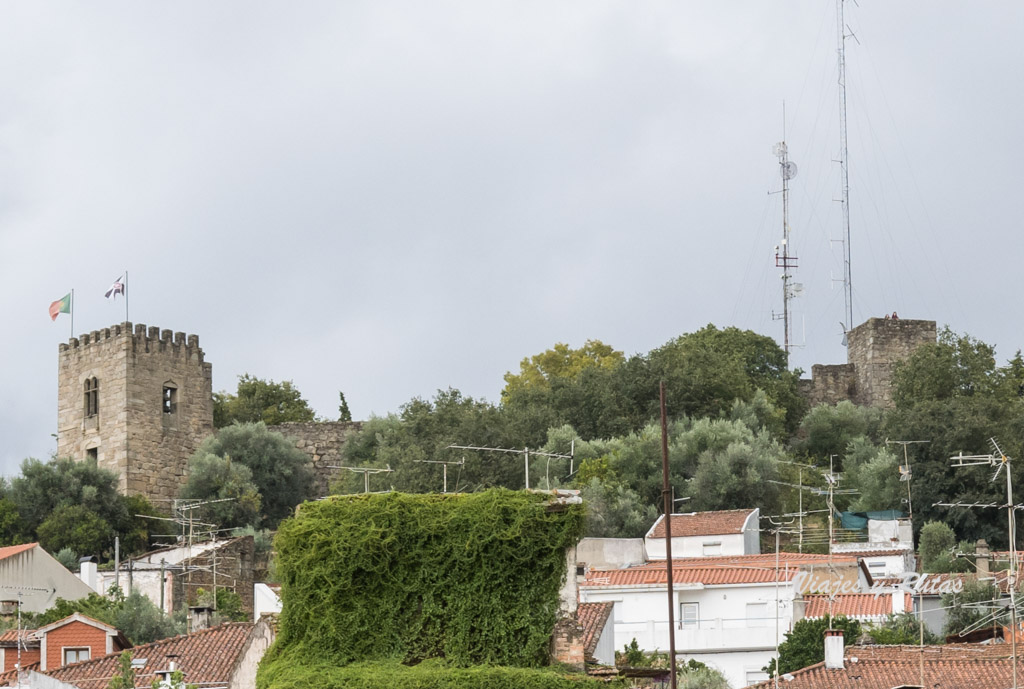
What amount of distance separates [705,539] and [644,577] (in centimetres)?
623

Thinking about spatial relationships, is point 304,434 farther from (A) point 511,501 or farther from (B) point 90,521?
(A) point 511,501

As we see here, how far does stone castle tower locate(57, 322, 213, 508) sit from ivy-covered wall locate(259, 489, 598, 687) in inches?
1318

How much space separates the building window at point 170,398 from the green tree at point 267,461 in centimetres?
139

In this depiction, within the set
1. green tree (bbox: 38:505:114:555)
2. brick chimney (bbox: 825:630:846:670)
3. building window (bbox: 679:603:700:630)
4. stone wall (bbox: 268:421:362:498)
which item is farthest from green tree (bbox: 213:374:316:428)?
brick chimney (bbox: 825:630:846:670)

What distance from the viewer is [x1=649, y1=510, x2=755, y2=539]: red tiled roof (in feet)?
142

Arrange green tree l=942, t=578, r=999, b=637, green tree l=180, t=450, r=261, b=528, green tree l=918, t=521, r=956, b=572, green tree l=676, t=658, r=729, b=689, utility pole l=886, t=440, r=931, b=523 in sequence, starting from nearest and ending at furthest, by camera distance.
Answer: green tree l=676, t=658, r=729, b=689 < green tree l=942, t=578, r=999, b=637 < green tree l=918, t=521, r=956, b=572 < utility pole l=886, t=440, r=931, b=523 < green tree l=180, t=450, r=261, b=528

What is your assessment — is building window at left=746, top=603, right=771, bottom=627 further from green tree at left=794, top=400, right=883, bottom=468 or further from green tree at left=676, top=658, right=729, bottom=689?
green tree at left=794, top=400, right=883, bottom=468

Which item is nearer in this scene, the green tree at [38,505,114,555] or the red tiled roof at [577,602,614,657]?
the red tiled roof at [577,602,614,657]

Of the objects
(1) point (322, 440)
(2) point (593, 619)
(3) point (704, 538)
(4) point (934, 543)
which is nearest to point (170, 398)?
(1) point (322, 440)

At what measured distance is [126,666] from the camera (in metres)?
23.6

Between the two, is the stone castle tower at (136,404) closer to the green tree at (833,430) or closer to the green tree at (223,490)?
the green tree at (223,490)

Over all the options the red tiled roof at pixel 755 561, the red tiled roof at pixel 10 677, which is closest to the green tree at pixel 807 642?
the red tiled roof at pixel 755 561

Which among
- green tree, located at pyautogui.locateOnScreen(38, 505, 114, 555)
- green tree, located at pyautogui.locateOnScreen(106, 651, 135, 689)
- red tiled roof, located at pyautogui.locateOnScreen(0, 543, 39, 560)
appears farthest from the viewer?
green tree, located at pyautogui.locateOnScreen(38, 505, 114, 555)

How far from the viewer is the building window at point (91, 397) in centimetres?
5528
